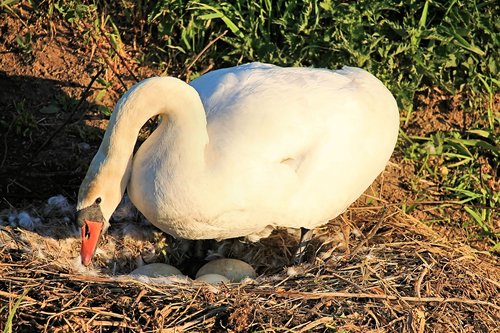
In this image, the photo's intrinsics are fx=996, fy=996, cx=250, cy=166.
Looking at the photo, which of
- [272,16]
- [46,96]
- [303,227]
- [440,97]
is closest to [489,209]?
[440,97]

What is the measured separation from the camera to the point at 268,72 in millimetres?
5840

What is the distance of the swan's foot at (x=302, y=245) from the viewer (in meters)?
5.93

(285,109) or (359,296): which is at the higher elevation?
(285,109)

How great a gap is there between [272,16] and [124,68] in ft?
3.71

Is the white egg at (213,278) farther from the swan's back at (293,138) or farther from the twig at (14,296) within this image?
the twig at (14,296)

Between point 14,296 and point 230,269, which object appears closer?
point 14,296

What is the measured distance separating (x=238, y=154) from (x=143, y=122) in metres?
0.52

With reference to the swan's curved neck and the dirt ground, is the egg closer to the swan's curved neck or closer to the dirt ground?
the dirt ground

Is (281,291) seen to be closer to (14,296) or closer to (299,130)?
(299,130)

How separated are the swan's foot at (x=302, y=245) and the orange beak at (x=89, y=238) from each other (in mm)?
1247

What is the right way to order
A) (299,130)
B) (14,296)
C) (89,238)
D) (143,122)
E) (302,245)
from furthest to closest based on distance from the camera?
1. (302,245)
2. (299,130)
3. (89,238)
4. (143,122)
5. (14,296)

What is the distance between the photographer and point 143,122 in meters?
5.13

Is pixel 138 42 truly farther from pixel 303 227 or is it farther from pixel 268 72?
pixel 303 227

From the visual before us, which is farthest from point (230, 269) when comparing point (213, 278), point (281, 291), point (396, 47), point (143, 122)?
point (396, 47)
